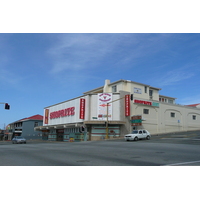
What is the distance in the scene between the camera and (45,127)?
59.2 metres

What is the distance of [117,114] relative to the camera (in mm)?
42875

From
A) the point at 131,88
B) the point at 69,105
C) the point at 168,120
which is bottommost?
the point at 168,120

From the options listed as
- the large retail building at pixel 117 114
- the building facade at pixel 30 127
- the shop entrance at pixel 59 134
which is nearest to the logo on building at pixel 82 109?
the large retail building at pixel 117 114

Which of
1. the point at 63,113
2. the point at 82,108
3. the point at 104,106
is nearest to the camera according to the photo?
the point at 104,106

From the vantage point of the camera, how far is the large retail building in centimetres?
4238

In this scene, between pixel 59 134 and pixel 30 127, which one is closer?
pixel 59 134

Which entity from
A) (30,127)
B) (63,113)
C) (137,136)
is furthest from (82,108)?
(30,127)

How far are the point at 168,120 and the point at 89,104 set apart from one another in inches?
748

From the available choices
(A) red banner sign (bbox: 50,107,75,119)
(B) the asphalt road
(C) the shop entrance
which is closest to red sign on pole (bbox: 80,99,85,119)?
(A) red banner sign (bbox: 50,107,75,119)

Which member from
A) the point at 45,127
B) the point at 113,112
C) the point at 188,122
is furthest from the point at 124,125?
the point at 45,127

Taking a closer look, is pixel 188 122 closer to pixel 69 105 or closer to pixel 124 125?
pixel 124 125

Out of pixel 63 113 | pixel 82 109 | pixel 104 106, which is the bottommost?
pixel 63 113

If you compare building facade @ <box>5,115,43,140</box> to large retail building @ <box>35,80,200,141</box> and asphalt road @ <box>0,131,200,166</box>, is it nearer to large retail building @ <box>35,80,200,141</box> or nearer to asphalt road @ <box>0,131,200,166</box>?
large retail building @ <box>35,80,200,141</box>

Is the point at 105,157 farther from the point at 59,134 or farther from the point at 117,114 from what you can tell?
the point at 59,134
